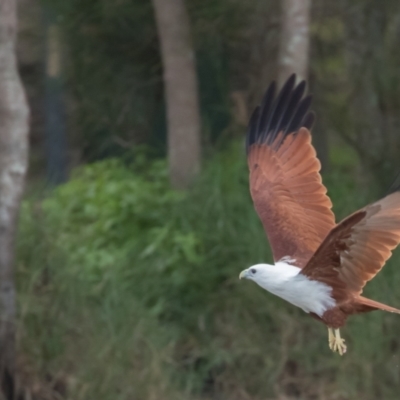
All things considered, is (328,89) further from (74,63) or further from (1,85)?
(1,85)

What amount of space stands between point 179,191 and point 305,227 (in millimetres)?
3912

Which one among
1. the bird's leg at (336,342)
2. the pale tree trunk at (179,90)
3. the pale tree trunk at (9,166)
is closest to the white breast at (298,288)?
the bird's leg at (336,342)

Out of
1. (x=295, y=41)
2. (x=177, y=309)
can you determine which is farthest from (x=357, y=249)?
(x=177, y=309)

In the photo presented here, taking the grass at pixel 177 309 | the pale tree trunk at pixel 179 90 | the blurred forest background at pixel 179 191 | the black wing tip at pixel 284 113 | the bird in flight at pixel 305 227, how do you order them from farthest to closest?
1. the pale tree trunk at pixel 179 90
2. the blurred forest background at pixel 179 191
3. the grass at pixel 177 309
4. the black wing tip at pixel 284 113
5. the bird in flight at pixel 305 227

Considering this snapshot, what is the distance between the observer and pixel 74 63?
34.7ft

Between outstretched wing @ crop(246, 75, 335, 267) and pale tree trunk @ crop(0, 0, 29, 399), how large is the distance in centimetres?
186

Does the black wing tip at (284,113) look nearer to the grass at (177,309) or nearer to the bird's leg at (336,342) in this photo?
the bird's leg at (336,342)

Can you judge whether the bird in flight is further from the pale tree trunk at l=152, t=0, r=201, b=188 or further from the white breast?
the pale tree trunk at l=152, t=0, r=201, b=188

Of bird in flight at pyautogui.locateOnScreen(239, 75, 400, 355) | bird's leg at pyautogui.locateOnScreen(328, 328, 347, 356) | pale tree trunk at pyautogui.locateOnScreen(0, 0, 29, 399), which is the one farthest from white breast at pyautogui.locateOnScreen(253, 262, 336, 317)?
pale tree trunk at pyautogui.locateOnScreen(0, 0, 29, 399)

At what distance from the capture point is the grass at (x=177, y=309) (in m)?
7.53

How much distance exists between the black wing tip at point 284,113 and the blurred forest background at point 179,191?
2169 mm

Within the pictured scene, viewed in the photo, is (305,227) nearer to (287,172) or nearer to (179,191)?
(287,172)

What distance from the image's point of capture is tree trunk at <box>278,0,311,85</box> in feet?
27.3

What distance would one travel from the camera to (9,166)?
24.4 feet
